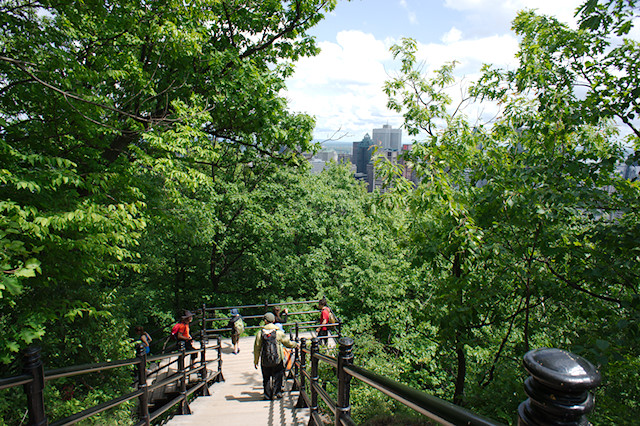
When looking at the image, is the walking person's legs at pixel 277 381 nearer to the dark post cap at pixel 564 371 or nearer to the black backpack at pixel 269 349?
the black backpack at pixel 269 349

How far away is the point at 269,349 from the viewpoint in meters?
6.03

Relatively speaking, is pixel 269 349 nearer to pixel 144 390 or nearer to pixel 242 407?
pixel 242 407

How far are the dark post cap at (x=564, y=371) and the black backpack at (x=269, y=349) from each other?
18.3 feet

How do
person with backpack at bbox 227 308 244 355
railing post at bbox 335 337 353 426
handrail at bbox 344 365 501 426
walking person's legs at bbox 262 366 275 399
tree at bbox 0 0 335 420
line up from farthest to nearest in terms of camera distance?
person with backpack at bbox 227 308 244 355 → walking person's legs at bbox 262 366 275 399 → tree at bbox 0 0 335 420 → railing post at bbox 335 337 353 426 → handrail at bbox 344 365 501 426

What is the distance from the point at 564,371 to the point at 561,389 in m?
0.04

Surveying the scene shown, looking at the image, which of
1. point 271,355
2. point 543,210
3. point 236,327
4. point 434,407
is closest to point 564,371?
point 434,407

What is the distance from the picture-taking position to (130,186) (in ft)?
21.0

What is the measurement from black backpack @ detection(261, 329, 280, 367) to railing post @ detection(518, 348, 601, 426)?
5.56 metres

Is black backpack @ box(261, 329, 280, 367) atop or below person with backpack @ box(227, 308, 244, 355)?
atop

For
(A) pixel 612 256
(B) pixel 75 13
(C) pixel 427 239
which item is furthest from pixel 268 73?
(A) pixel 612 256

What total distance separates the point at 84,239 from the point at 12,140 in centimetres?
191

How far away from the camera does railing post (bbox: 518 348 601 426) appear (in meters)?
0.77

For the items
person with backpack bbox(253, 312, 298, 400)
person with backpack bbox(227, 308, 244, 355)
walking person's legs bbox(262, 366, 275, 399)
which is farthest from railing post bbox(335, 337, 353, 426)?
person with backpack bbox(227, 308, 244, 355)

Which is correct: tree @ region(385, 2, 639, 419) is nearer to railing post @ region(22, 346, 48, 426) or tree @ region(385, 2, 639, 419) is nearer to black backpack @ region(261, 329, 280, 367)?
black backpack @ region(261, 329, 280, 367)
